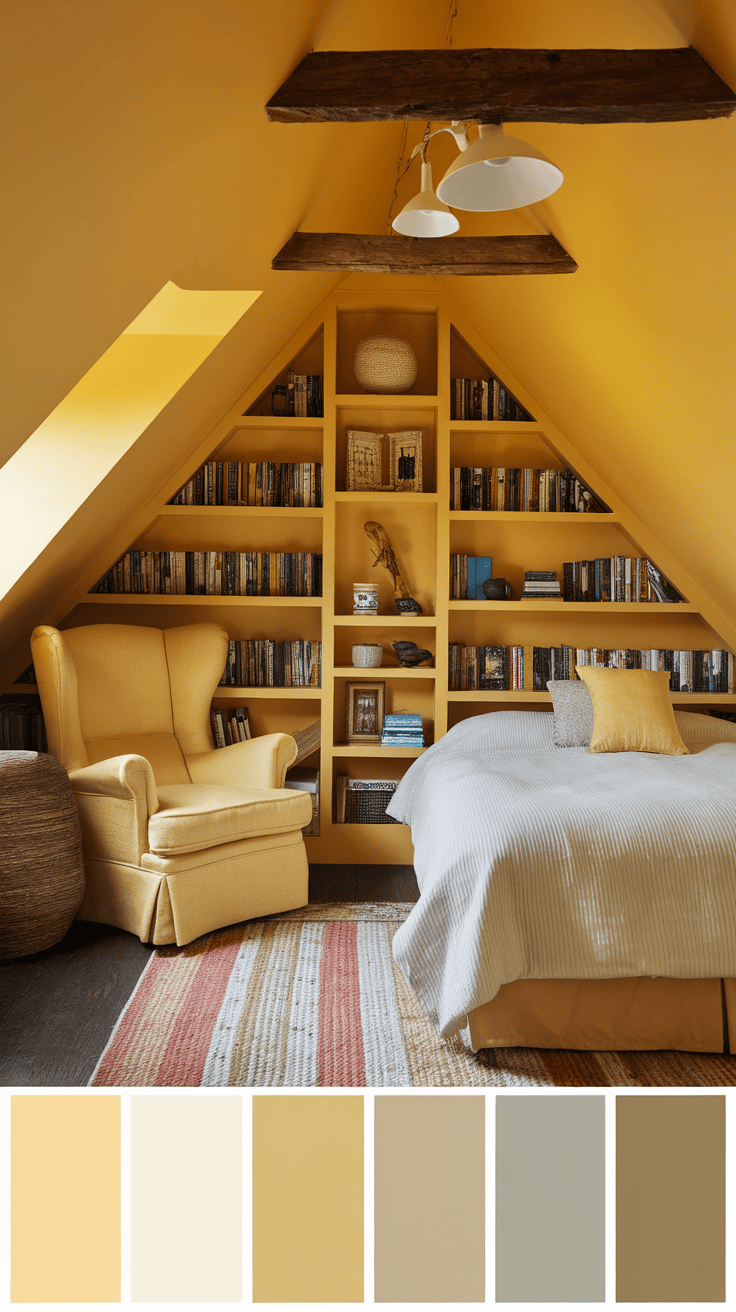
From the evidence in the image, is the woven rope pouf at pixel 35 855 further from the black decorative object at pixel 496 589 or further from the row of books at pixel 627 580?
the row of books at pixel 627 580

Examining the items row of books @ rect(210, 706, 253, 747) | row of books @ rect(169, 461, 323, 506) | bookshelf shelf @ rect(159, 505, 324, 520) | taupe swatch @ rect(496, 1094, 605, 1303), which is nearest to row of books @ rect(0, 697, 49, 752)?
row of books @ rect(210, 706, 253, 747)

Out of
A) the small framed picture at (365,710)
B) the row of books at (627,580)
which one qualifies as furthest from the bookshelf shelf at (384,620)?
the row of books at (627,580)

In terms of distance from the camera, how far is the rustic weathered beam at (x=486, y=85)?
184 centimetres

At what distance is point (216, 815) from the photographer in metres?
2.89

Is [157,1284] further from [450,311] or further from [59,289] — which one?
[450,311]

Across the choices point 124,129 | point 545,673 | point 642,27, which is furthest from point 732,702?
point 124,129

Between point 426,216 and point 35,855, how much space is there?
2267mm

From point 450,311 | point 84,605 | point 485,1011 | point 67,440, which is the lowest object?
point 485,1011

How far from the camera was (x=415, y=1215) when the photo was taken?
3.66 feet

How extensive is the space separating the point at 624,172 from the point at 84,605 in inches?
114

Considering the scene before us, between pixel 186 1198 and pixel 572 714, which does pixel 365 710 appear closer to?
pixel 572 714

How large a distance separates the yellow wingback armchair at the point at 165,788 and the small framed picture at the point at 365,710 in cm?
59

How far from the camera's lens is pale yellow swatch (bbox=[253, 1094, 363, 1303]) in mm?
988

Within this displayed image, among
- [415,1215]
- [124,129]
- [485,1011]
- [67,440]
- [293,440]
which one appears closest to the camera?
[415,1215]
